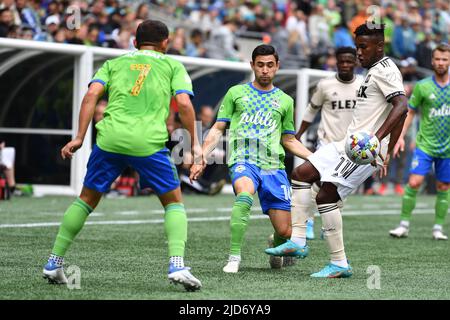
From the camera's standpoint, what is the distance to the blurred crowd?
1989cm

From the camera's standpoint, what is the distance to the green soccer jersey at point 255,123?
9227 mm

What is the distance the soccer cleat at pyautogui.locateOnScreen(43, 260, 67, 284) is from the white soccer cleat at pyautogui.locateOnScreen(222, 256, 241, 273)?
1.69m

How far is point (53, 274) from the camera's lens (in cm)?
755

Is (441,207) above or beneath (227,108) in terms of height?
beneath

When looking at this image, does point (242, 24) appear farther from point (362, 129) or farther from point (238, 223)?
point (238, 223)

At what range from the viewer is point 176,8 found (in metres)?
27.4

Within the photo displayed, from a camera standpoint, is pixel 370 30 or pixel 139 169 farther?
pixel 370 30

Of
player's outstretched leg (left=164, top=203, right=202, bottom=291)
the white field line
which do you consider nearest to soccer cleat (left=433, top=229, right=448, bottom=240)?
the white field line

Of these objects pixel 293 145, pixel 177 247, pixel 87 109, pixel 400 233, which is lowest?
pixel 400 233

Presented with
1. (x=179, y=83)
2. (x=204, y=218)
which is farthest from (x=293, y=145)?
(x=204, y=218)

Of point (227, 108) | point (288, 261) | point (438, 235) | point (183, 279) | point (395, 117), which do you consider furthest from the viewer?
point (438, 235)

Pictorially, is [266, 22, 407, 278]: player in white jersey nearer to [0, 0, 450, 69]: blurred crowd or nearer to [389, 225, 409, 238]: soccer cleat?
[389, 225, 409, 238]: soccer cleat

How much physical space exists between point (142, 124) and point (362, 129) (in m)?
2.28

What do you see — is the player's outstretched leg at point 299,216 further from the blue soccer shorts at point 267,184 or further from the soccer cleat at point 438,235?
the soccer cleat at point 438,235
